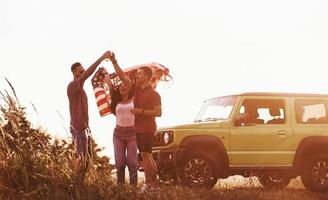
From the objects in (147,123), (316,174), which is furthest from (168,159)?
(316,174)

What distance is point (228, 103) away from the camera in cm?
1216

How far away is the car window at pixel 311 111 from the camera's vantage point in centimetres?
1238

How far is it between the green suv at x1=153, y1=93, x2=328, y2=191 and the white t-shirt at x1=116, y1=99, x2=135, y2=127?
2294 millimetres

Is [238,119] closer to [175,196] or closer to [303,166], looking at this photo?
[303,166]

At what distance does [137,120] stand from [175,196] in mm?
1872

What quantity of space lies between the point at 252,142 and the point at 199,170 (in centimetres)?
133

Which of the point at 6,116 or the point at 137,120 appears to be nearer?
the point at 6,116

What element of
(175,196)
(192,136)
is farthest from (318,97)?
(175,196)

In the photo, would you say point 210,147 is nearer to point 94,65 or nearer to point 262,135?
point 262,135

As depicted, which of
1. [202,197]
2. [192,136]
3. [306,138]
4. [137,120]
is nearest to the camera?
[202,197]

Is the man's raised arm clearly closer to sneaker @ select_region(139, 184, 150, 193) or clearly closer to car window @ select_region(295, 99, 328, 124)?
sneaker @ select_region(139, 184, 150, 193)

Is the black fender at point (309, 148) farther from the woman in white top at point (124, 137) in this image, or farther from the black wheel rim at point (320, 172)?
the woman in white top at point (124, 137)

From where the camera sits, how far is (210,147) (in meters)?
11.6

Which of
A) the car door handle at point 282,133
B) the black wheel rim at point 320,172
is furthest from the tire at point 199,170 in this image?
the black wheel rim at point 320,172
